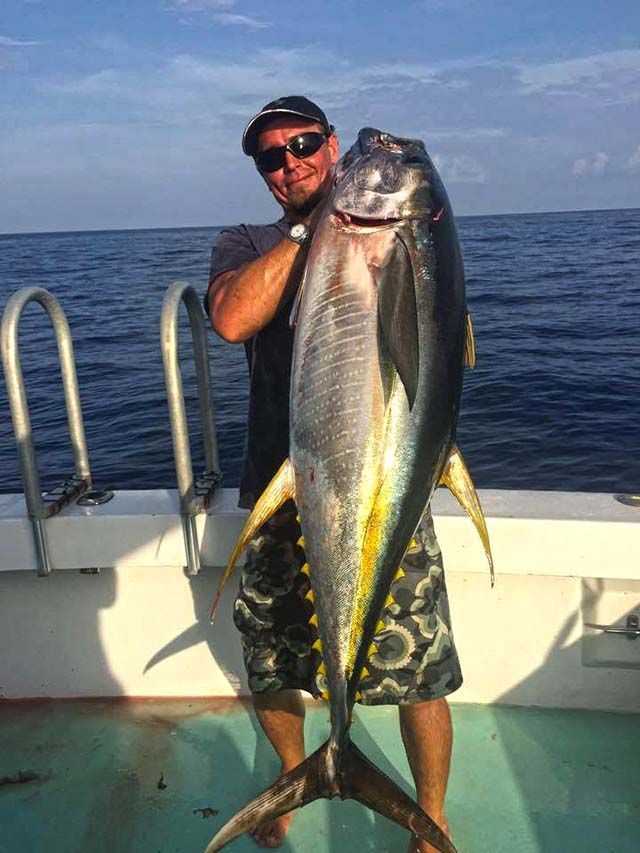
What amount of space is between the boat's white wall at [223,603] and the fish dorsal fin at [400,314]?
3.79 feet

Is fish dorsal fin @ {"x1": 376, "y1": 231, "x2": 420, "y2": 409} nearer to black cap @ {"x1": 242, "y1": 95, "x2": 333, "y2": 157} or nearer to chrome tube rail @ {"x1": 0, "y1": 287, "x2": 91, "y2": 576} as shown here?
black cap @ {"x1": 242, "y1": 95, "x2": 333, "y2": 157}

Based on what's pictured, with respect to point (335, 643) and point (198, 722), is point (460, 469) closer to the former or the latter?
point (335, 643)

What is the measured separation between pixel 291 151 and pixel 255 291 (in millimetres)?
458

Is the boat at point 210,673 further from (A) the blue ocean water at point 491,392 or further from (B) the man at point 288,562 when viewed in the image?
(A) the blue ocean water at point 491,392

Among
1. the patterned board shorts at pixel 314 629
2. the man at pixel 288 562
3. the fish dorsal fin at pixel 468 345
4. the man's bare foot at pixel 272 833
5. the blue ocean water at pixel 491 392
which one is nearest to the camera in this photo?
the fish dorsal fin at pixel 468 345

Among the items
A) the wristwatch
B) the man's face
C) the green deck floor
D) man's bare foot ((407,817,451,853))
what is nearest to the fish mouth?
the wristwatch

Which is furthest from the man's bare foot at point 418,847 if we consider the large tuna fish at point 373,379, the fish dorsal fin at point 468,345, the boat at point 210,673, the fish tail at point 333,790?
the fish dorsal fin at point 468,345

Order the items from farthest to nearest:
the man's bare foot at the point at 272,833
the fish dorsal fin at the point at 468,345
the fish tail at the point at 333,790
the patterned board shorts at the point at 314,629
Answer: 1. the man's bare foot at the point at 272,833
2. the patterned board shorts at the point at 314,629
3. the fish tail at the point at 333,790
4. the fish dorsal fin at the point at 468,345

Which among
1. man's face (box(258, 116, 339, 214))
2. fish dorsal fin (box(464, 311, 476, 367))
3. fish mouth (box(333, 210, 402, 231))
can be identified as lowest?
fish dorsal fin (box(464, 311, 476, 367))

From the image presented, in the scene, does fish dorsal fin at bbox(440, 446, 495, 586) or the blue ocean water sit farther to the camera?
the blue ocean water

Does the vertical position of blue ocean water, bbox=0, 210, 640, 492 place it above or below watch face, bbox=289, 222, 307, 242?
below

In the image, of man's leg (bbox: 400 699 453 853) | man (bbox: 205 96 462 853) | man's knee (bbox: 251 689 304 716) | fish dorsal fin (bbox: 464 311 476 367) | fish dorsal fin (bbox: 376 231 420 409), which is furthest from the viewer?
man's knee (bbox: 251 689 304 716)

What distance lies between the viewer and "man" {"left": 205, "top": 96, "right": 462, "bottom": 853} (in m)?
2.11

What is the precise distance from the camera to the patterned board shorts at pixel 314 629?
7.48ft
